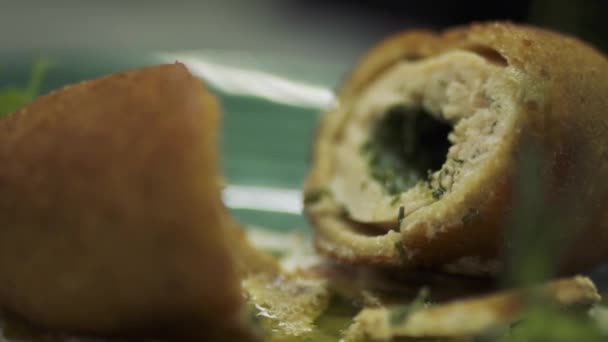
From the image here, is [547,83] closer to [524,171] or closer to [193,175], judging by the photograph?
[524,171]

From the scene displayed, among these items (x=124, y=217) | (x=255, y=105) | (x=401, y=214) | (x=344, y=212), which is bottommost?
(x=124, y=217)

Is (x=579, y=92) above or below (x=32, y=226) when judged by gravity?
above

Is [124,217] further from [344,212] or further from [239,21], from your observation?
[239,21]

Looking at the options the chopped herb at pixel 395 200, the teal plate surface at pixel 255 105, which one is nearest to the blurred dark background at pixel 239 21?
the teal plate surface at pixel 255 105

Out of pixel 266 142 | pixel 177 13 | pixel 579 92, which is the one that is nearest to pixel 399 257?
pixel 579 92

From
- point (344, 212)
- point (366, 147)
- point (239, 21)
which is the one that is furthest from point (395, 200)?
point (239, 21)
